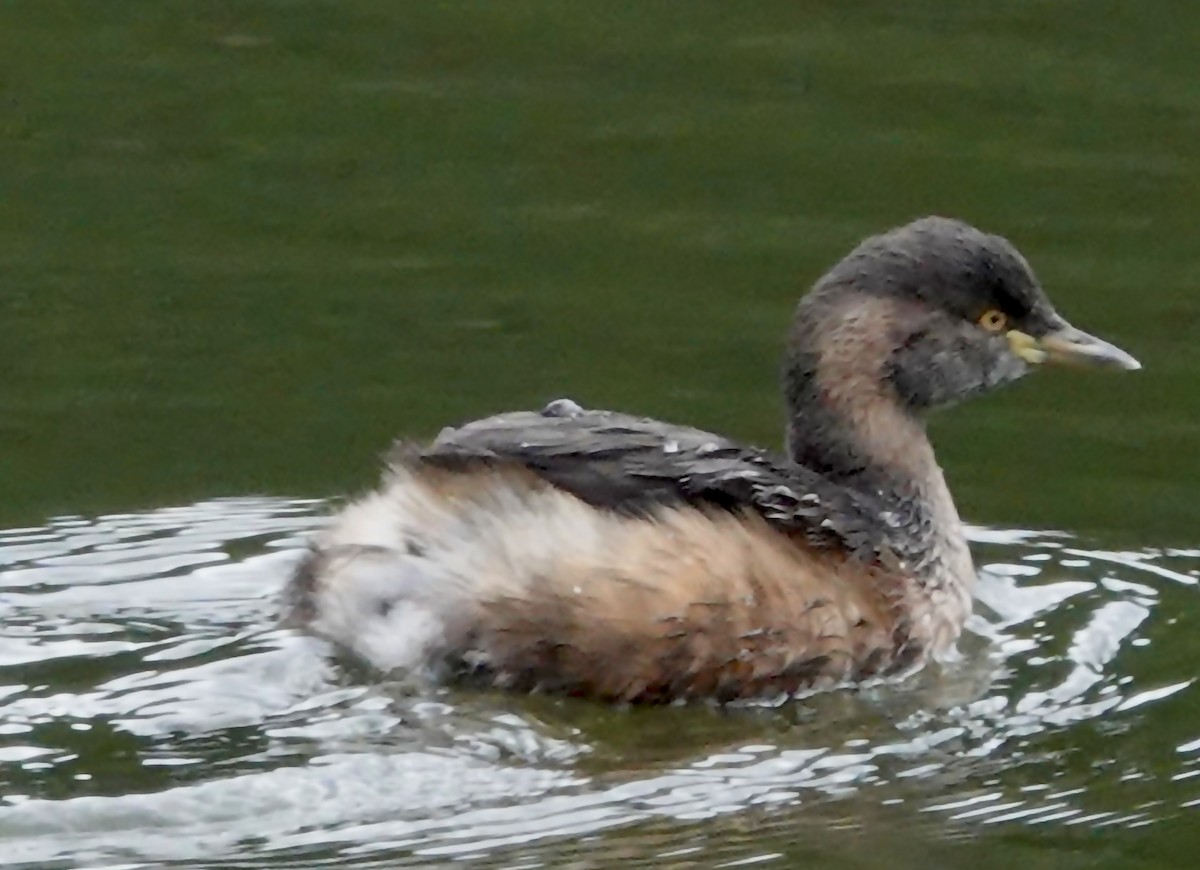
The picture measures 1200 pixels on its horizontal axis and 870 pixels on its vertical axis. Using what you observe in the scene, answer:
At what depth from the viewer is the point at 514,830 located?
5820 mm

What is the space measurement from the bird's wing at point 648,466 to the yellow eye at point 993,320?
0.72 metres

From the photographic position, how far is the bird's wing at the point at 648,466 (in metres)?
6.51

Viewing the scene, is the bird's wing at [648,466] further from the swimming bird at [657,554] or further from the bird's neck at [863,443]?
the bird's neck at [863,443]

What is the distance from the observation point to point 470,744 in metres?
6.23

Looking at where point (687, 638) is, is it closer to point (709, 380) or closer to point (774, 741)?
point (774, 741)

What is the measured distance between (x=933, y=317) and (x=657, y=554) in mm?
1175

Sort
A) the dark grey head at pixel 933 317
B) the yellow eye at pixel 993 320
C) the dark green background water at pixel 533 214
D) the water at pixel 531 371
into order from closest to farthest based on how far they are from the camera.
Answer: the water at pixel 531 371 → the dark grey head at pixel 933 317 → the yellow eye at pixel 993 320 → the dark green background water at pixel 533 214

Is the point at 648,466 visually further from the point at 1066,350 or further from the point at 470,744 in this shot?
the point at 1066,350

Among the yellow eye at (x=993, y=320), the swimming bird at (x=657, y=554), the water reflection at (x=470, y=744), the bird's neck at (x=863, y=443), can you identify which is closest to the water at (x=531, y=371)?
the water reflection at (x=470, y=744)

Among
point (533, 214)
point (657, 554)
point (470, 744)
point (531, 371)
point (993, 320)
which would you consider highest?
point (533, 214)

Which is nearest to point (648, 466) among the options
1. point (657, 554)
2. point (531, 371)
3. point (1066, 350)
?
point (657, 554)

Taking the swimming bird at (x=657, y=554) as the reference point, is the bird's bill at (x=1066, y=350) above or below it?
above

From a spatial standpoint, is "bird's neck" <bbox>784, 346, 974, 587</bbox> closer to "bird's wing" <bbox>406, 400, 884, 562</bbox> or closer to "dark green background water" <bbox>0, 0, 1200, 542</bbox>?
"bird's wing" <bbox>406, 400, 884, 562</bbox>

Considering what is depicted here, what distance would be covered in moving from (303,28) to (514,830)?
676cm
